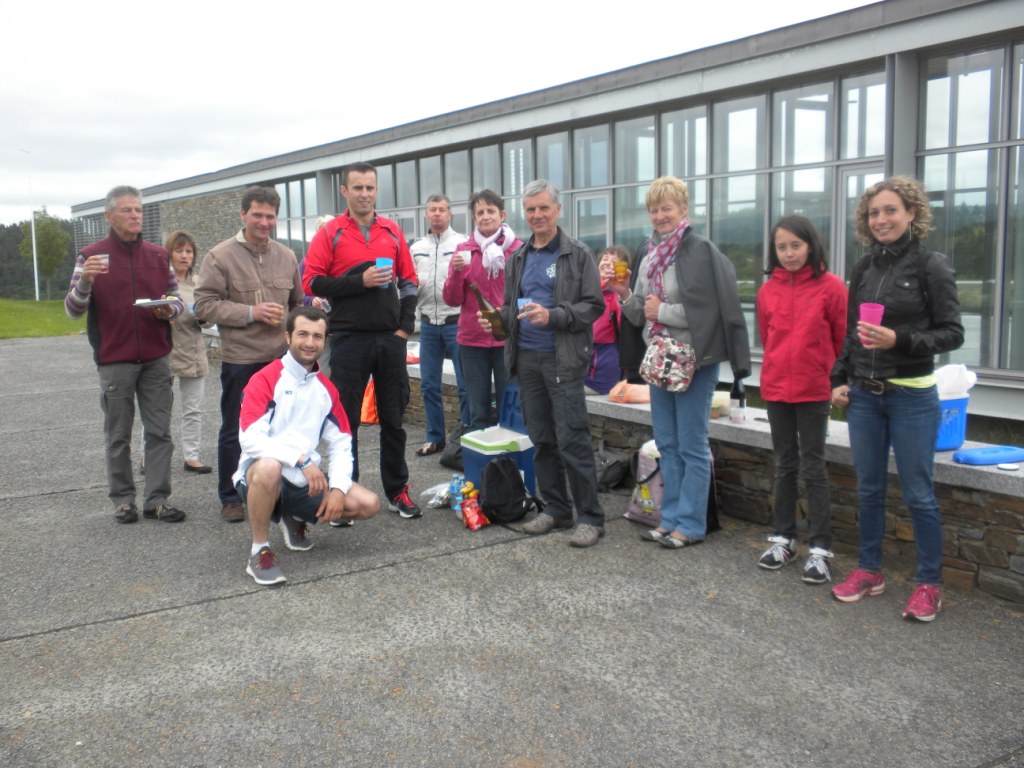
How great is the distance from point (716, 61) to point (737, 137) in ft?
3.22

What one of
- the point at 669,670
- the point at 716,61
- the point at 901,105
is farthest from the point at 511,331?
the point at 716,61

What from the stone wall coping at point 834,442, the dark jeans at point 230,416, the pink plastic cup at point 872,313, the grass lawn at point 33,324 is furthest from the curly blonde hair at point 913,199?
the grass lawn at point 33,324

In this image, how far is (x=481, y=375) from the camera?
20.9 ft

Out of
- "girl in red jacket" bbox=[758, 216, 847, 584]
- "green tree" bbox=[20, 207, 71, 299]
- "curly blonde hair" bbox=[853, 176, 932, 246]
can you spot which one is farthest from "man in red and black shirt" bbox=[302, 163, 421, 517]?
"green tree" bbox=[20, 207, 71, 299]

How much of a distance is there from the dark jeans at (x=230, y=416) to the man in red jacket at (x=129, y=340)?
1.07 feet

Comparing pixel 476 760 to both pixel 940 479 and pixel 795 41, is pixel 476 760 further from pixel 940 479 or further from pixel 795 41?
pixel 795 41

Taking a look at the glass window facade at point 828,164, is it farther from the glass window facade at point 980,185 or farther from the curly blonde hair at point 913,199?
the curly blonde hair at point 913,199

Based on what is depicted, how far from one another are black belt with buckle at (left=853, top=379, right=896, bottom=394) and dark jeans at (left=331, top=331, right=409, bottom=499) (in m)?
2.63

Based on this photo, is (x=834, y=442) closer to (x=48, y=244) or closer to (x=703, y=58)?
(x=703, y=58)

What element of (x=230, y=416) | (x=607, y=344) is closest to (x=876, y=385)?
(x=607, y=344)

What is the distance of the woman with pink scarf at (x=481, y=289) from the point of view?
5910mm

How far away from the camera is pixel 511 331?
17.0 ft

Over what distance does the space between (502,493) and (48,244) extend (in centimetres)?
5890

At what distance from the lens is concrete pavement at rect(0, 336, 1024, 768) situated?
292cm
